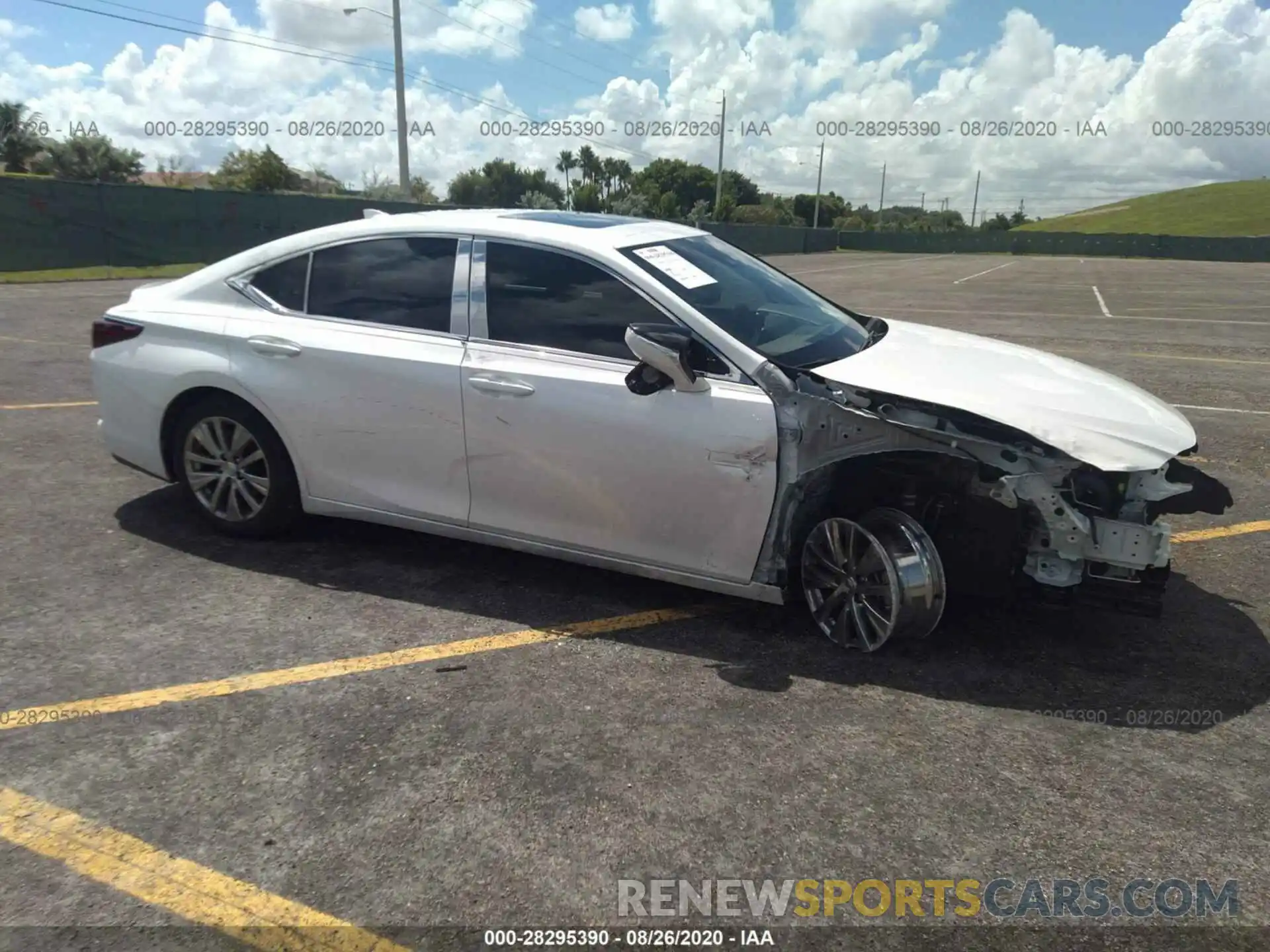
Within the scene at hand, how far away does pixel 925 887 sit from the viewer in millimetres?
2504

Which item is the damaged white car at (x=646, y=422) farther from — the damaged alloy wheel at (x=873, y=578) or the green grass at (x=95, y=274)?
the green grass at (x=95, y=274)

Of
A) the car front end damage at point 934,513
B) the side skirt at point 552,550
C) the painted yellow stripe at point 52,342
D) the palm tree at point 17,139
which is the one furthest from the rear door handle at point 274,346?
the palm tree at point 17,139

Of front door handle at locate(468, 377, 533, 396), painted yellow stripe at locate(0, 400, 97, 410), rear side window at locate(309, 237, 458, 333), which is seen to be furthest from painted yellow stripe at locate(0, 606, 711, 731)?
painted yellow stripe at locate(0, 400, 97, 410)

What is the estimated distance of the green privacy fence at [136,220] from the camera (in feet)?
76.4

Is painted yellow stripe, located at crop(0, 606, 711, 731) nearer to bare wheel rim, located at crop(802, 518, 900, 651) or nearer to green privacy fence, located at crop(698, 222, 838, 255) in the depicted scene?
bare wheel rim, located at crop(802, 518, 900, 651)

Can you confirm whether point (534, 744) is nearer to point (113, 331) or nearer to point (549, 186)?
point (113, 331)

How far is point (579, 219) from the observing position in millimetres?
4570

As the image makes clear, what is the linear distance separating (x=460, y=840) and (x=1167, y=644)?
300cm

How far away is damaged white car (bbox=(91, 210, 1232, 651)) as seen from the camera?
353cm

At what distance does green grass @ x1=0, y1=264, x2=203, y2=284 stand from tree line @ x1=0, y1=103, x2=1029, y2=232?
926 centimetres

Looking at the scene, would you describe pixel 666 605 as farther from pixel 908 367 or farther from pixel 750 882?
pixel 750 882

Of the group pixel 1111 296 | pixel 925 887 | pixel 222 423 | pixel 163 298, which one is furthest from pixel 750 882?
pixel 1111 296

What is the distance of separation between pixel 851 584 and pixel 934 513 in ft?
1.42

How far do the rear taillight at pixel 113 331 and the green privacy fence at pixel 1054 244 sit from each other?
216 ft
